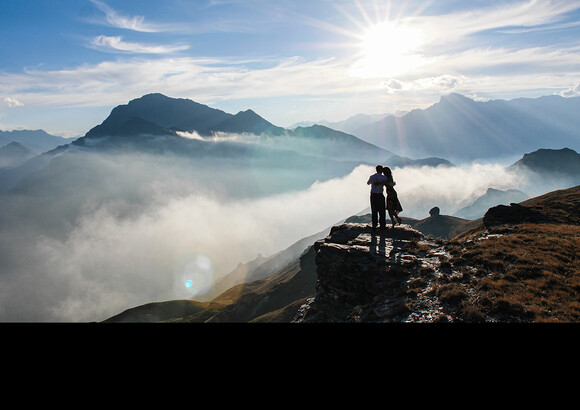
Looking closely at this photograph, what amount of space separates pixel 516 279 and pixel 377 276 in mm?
7309

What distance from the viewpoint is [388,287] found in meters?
17.4

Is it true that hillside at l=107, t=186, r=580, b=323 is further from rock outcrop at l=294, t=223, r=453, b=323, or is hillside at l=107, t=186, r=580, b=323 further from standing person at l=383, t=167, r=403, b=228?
standing person at l=383, t=167, r=403, b=228

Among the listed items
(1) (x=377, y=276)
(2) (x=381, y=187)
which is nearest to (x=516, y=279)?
(1) (x=377, y=276)

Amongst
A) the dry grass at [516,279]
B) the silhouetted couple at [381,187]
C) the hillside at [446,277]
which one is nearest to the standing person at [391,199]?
the silhouetted couple at [381,187]

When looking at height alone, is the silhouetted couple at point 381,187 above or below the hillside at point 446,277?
above

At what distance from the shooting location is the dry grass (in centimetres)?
1173

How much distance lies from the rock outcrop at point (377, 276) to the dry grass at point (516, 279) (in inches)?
46.1

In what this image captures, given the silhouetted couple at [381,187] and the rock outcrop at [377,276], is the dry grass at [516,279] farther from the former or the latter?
the silhouetted couple at [381,187]

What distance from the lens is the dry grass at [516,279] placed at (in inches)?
462

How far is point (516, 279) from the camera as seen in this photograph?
48.4 feet

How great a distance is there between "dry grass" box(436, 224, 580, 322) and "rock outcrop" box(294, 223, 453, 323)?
117 cm

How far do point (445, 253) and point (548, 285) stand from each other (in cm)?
653
